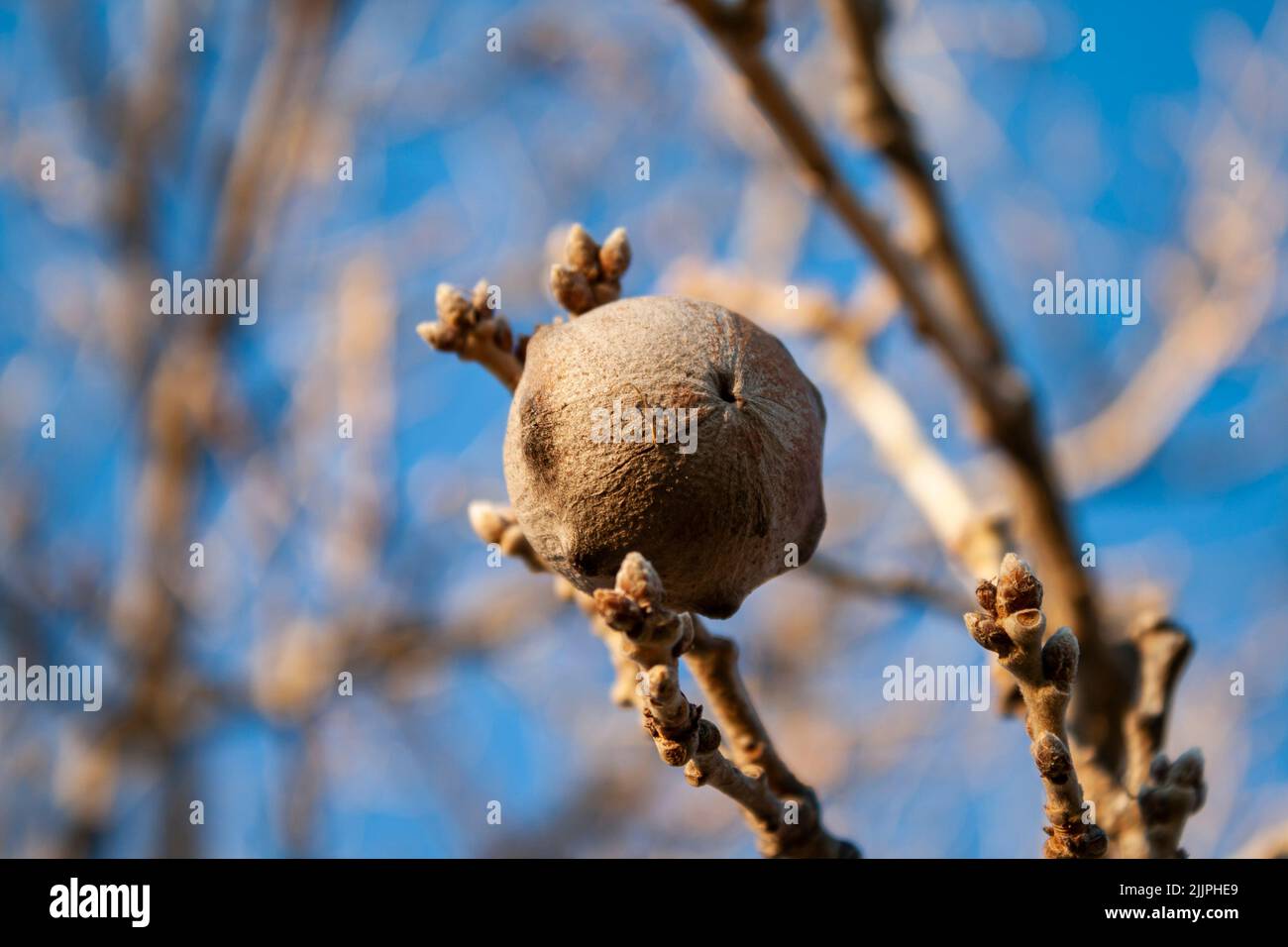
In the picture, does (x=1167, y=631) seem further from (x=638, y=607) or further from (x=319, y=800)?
(x=319, y=800)

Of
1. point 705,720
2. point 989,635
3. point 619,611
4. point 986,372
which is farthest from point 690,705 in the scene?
point 986,372

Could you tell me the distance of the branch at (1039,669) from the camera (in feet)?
4.08

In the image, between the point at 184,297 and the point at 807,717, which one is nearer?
the point at 184,297

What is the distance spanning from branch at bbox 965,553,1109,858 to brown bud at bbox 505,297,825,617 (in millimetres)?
247

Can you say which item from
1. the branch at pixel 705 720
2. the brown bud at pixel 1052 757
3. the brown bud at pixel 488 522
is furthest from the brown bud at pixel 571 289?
the brown bud at pixel 1052 757

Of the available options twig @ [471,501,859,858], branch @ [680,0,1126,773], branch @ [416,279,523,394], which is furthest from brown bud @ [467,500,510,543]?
branch @ [680,0,1126,773]

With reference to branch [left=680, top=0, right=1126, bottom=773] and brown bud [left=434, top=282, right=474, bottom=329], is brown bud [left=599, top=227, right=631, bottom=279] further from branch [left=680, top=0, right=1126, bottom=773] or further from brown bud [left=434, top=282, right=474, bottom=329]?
branch [left=680, top=0, right=1126, bottom=773]

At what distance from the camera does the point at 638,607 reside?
1100 mm

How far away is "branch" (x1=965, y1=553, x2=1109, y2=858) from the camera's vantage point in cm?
124

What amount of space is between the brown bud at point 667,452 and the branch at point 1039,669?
0.81ft

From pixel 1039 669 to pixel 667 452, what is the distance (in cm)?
48

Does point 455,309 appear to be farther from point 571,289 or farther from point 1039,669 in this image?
point 1039,669
